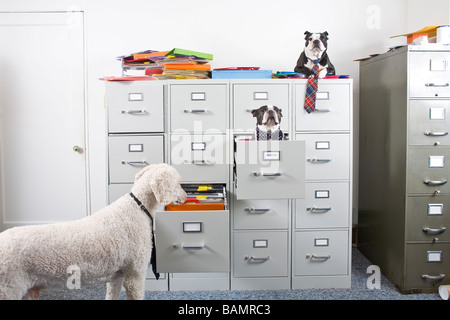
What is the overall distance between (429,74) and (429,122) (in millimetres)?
298

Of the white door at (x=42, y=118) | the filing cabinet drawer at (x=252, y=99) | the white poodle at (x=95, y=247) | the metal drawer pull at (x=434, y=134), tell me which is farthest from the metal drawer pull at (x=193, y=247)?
the white door at (x=42, y=118)

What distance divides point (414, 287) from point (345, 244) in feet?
1.62

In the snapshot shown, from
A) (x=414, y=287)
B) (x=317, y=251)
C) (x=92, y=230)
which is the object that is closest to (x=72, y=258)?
(x=92, y=230)

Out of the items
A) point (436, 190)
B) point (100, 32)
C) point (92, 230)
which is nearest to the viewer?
point (92, 230)

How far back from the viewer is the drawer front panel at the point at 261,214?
2.52 metres

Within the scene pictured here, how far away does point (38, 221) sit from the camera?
329cm

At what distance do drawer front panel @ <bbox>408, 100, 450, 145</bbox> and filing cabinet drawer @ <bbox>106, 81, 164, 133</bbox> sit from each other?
5.22ft

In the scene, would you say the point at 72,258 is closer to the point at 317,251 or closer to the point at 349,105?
the point at 317,251

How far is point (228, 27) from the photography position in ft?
10.4

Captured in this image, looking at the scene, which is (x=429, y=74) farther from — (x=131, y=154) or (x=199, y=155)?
(x=131, y=154)

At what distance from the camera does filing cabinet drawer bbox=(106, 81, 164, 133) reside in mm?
2465

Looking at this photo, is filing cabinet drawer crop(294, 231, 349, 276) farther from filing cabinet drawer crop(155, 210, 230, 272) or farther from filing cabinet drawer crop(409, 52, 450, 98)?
filing cabinet drawer crop(409, 52, 450, 98)

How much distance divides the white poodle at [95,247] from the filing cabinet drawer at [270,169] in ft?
1.13

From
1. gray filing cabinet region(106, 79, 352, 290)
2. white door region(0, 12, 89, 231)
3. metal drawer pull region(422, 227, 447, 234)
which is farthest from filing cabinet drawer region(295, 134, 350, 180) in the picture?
white door region(0, 12, 89, 231)
